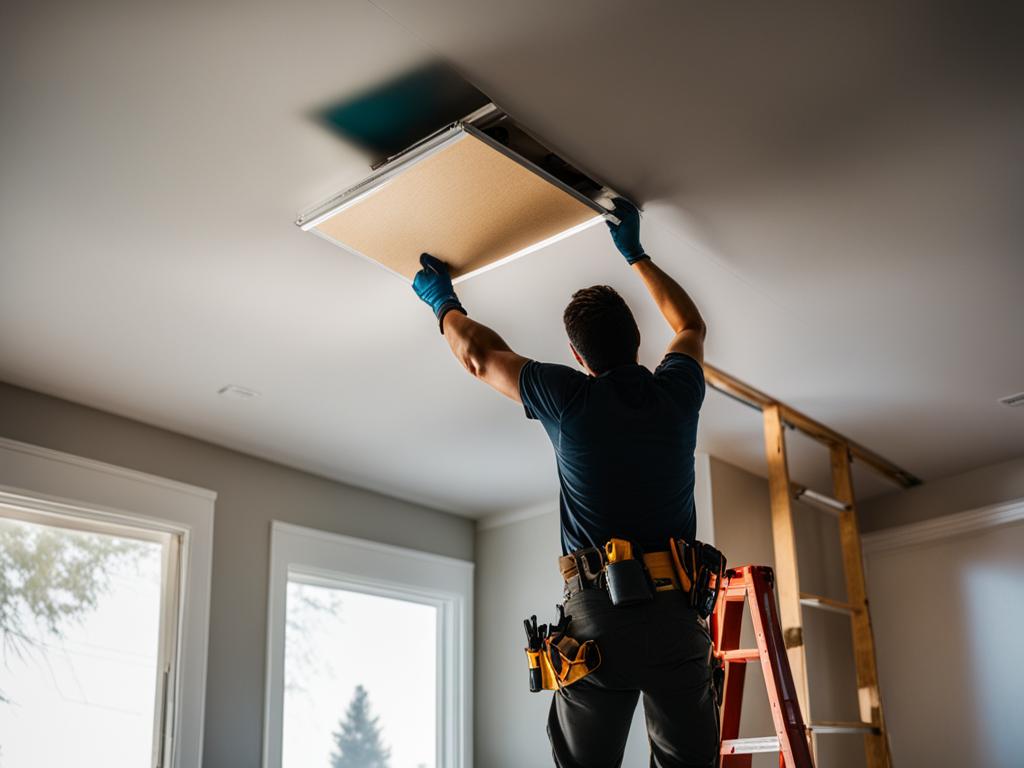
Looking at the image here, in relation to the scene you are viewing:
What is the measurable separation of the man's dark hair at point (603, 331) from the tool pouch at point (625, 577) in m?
0.43

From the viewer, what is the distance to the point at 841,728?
12.7ft

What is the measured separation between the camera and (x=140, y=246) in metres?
2.93

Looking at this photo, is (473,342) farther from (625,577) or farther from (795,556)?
(795,556)

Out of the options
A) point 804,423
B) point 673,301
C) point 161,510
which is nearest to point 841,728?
point 804,423

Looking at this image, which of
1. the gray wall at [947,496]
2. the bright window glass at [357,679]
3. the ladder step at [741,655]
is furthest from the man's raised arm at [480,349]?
the gray wall at [947,496]

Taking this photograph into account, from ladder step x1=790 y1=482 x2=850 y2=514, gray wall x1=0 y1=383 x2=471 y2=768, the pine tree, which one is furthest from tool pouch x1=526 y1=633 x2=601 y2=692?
the pine tree

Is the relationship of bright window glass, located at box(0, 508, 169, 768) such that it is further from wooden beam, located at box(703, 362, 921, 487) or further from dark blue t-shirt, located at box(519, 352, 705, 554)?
dark blue t-shirt, located at box(519, 352, 705, 554)

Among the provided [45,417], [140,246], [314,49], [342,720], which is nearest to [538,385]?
[314,49]

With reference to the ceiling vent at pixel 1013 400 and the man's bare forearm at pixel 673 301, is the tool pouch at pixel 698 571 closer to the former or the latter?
the man's bare forearm at pixel 673 301

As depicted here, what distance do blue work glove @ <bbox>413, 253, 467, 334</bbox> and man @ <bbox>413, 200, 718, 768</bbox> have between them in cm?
54

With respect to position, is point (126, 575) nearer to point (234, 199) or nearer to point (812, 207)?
point (234, 199)

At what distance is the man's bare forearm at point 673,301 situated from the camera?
8.27 ft

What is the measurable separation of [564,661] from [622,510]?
31 centimetres

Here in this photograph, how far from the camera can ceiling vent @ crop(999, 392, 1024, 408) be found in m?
4.08
